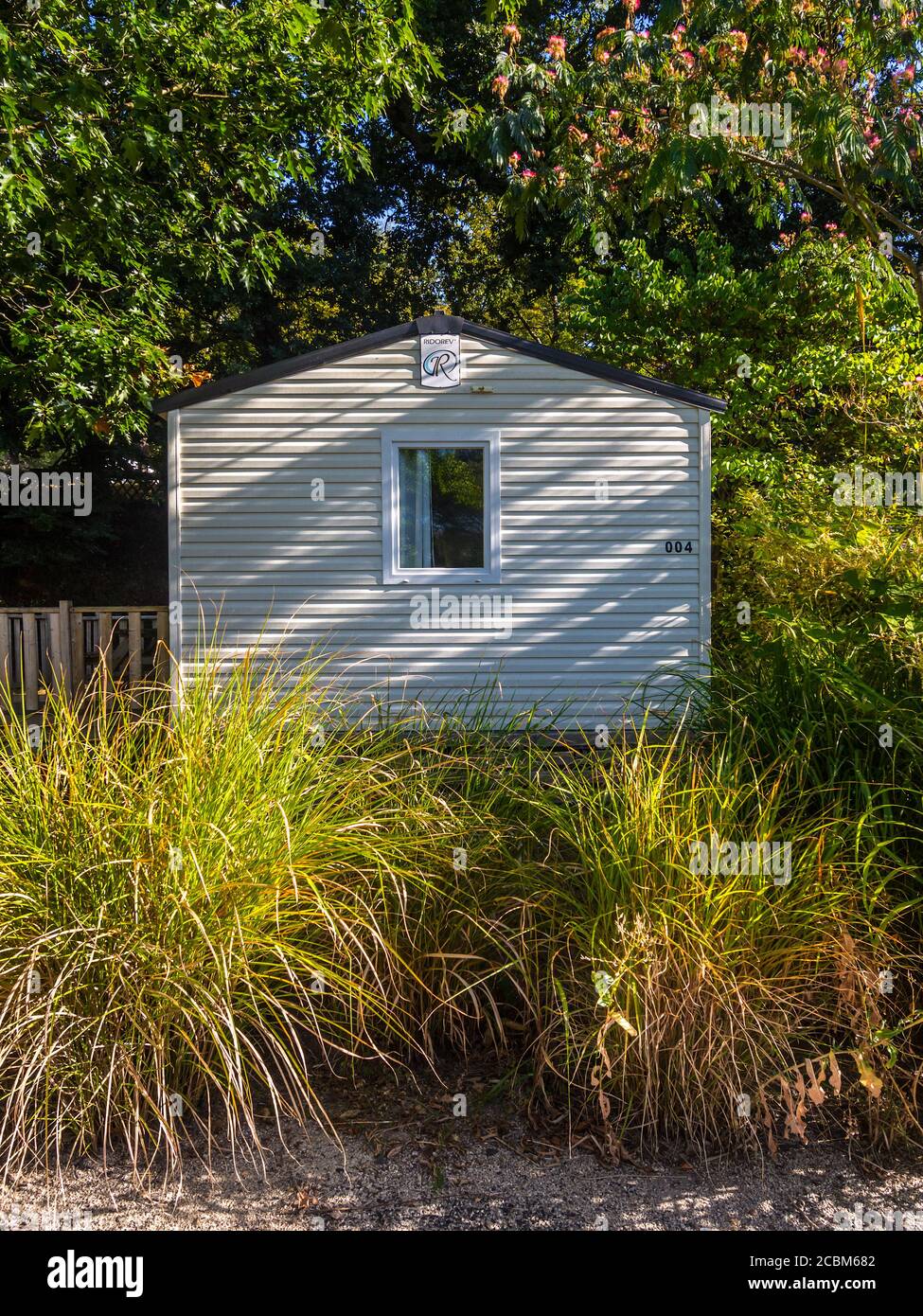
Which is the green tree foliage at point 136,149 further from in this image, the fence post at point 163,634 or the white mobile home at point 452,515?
the fence post at point 163,634

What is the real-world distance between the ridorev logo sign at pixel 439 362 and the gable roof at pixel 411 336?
7 cm

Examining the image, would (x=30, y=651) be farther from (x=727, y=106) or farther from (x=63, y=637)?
(x=727, y=106)

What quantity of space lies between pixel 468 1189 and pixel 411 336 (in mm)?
6672

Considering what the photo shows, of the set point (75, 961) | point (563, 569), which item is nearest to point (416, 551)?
point (563, 569)

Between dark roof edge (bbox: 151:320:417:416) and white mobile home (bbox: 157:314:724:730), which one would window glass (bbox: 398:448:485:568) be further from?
dark roof edge (bbox: 151:320:417:416)

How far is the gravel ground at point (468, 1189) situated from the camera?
8.14ft

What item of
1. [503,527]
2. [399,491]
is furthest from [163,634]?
[503,527]

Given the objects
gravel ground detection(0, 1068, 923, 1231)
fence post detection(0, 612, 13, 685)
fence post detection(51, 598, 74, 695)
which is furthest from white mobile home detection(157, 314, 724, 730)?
gravel ground detection(0, 1068, 923, 1231)

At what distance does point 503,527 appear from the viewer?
7.99m

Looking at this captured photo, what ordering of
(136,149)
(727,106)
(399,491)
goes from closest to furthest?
(727,106) < (136,149) < (399,491)

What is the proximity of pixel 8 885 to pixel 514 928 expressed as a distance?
155 centimetres

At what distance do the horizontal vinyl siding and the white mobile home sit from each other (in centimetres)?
2
